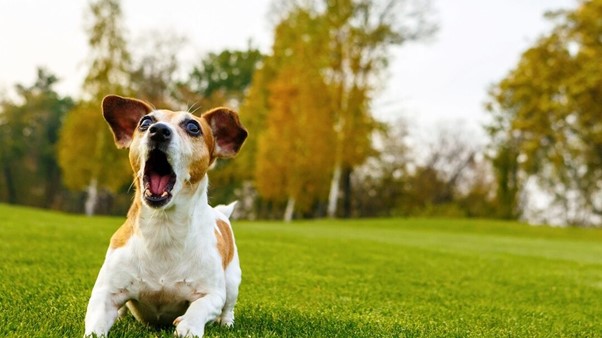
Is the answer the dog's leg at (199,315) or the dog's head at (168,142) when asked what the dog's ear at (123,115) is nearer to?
the dog's head at (168,142)

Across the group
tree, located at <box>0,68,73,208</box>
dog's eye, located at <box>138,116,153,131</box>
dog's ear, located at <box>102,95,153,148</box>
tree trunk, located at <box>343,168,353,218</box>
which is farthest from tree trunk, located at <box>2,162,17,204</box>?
dog's eye, located at <box>138,116,153,131</box>

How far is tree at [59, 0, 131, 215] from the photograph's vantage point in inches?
1491

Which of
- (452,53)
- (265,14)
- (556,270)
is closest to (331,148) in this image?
(265,14)

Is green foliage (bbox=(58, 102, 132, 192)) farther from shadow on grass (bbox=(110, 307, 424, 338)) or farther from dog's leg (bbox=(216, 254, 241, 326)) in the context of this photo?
dog's leg (bbox=(216, 254, 241, 326))

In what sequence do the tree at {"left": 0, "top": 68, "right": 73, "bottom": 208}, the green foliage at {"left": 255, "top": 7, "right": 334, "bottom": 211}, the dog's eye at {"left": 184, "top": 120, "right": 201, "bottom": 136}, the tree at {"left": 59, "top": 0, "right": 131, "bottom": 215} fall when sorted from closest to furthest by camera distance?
the dog's eye at {"left": 184, "top": 120, "right": 201, "bottom": 136} < the green foliage at {"left": 255, "top": 7, "right": 334, "bottom": 211} < the tree at {"left": 59, "top": 0, "right": 131, "bottom": 215} < the tree at {"left": 0, "top": 68, "right": 73, "bottom": 208}

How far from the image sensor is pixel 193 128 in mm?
3898

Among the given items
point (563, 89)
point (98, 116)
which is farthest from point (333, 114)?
point (98, 116)

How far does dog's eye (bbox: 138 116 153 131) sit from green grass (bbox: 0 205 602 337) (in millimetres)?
1165

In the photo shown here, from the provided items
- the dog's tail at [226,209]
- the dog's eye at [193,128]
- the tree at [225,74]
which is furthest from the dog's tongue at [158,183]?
the tree at [225,74]

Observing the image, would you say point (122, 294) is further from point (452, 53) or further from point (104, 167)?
point (452, 53)

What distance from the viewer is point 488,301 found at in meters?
6.75

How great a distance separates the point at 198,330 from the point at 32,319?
1.08m

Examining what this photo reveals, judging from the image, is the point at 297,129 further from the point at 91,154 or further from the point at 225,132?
the point at 225,132

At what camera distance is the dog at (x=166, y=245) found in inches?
140
